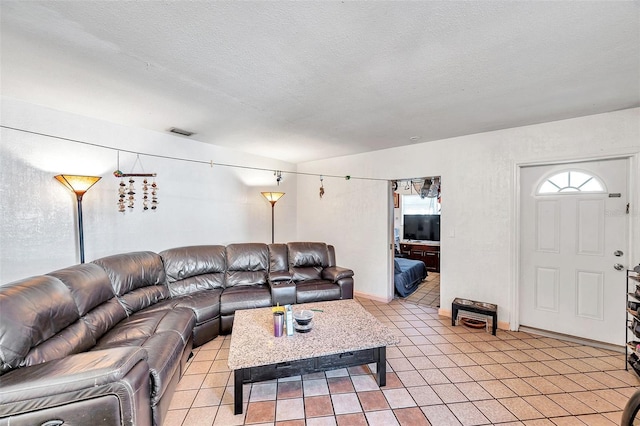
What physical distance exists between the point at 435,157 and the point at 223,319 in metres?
3.59

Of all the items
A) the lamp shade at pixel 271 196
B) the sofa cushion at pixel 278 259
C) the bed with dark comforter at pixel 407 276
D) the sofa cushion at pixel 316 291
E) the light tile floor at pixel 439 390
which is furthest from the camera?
the bed with dark comforter at pixel 407 276

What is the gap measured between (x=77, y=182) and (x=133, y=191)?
0.66 meters

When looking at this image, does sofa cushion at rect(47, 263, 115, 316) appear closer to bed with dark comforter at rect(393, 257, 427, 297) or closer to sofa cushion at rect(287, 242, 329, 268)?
sofa cushion at rect(287, 242, 329, 268)

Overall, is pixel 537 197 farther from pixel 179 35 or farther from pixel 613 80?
pixel 179 35

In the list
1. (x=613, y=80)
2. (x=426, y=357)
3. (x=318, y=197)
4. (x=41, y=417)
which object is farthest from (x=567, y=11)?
(x=318, y=197)

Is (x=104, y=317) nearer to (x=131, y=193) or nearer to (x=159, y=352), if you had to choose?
(x=159, y=352)

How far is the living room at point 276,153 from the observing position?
73.0 inches

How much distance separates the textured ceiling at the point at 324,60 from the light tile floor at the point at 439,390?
8.16ft

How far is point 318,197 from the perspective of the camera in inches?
201

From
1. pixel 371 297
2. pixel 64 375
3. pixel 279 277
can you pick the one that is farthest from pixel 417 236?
pixel 64 375

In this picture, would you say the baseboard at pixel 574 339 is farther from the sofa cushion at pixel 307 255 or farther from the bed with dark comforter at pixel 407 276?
the sofa cushion at pixel 307 255

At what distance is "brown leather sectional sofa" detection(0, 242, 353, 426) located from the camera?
1.20m

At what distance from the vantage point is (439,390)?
6.72 feet

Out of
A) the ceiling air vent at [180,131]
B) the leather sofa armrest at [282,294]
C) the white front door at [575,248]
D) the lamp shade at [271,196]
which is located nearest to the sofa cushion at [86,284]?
the leather sofa armrest at [282,294]
